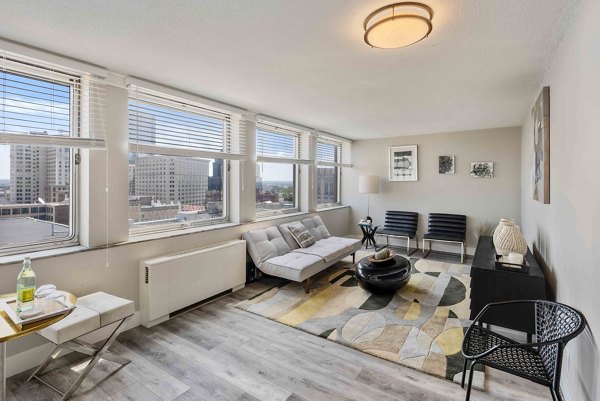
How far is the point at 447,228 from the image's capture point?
18.9 ft

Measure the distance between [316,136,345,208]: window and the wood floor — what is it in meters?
3.97

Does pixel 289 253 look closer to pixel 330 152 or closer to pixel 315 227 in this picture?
pixel 315 227

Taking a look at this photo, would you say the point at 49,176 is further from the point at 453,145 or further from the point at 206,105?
the point at 453,145

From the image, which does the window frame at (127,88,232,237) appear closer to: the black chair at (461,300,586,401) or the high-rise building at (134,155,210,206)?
the high-rise building at (134,155,210,206)

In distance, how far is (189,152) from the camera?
3.50 m

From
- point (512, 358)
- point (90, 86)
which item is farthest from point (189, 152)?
point (512, 358)

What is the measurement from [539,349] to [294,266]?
238 cm

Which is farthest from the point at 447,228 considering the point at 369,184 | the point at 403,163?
the point at 369,184

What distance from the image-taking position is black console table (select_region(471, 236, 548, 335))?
2279 millimetres

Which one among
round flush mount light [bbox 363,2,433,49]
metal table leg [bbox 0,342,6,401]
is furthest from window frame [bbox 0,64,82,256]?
round flush mount light [bbox 363,2,433,49]

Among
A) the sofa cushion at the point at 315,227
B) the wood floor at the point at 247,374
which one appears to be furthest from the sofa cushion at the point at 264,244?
the wood floor at the point at 247,374

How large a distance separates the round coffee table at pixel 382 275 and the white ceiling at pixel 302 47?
6.57 ft

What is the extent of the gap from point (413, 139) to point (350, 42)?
14.8 ft

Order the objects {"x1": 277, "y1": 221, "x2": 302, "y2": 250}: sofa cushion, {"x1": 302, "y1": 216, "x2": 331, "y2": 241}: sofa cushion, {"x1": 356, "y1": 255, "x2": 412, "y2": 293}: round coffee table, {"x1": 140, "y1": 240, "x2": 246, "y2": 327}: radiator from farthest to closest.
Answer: {"x1": 302, "y1": 216, "x2": 331, "y2": 241}: sofa cushion → {"x1": 277, "y1": 221, "x2": 302, "y2": 250}: sofa cushion → {"x1": 356, "y1": 255, "x2": 412, "y2": 293}: round coffee table → {"x1": 140, "y1": 240, "x2": 246, "y2": 327}: radiator
